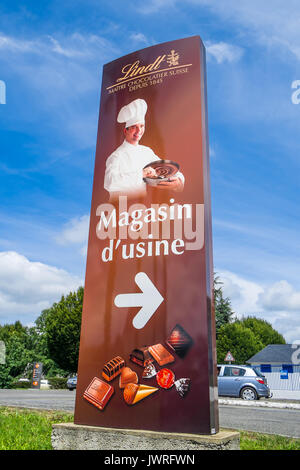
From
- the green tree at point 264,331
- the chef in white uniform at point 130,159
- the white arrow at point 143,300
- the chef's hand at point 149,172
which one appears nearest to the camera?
the white arrow at point 143,300

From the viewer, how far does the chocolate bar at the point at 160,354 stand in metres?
5.77

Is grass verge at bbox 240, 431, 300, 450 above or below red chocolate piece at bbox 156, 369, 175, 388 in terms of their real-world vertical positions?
below

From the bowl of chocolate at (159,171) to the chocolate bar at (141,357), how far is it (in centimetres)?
251

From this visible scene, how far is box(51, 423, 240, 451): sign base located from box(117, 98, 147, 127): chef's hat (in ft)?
15.6

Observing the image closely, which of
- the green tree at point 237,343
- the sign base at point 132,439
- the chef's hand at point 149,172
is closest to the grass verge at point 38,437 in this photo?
the sign base at point 132,439

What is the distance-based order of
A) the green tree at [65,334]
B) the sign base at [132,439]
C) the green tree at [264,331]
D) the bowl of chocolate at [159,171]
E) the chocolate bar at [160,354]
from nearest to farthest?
1. the sign base at [132,439]
2. the chocolate bar at [160,354]
3. the bowl of chocolate at [159,171]
4. the green tree at [65,334]
5. the green tree at [264,331]

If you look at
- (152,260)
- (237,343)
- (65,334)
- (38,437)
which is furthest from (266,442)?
(237,343)

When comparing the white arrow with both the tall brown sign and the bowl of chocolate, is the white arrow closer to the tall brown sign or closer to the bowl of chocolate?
the tall brown sign

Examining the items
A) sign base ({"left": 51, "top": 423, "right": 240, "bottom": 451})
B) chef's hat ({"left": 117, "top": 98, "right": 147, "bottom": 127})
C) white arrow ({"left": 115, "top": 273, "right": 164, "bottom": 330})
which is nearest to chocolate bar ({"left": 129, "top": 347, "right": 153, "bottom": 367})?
white arrow ({"left": 115, "top": 273, "right": 164, "bottom": 330})

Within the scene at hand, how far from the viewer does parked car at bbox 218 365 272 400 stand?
17.2 metres

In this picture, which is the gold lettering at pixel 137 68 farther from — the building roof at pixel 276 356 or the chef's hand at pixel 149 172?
the building roof at pixel 276 356

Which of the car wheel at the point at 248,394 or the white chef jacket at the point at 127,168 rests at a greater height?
the white chef jacket at the point at 127,168

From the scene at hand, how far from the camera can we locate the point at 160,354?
19.1ft

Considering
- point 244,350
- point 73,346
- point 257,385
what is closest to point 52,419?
point 257,385
